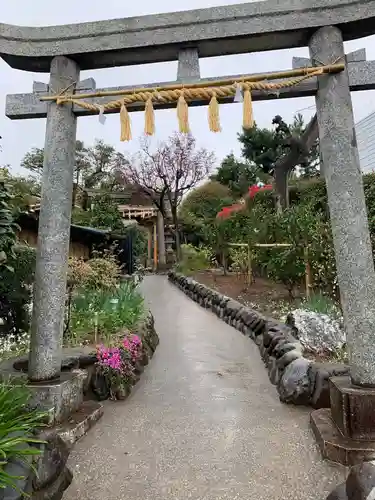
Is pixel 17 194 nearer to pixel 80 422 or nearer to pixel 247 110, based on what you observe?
pixel 80 422

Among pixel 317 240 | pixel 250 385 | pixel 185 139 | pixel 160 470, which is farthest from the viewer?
pixel 185 139

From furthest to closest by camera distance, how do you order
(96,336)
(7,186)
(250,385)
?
(96,336) → (250,385) → (7,186)

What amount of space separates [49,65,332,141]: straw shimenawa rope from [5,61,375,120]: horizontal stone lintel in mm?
74

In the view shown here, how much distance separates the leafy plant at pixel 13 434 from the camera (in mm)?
1813

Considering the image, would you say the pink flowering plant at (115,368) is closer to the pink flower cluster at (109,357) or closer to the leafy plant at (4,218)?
the pink flower cluster at (109,357)

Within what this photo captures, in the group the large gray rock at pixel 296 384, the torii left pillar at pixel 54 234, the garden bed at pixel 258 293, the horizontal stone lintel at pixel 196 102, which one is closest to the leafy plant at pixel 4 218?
the torii left pillar at pixel 54 234

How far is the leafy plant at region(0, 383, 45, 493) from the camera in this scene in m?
1.81

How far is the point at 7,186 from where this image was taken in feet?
9.55

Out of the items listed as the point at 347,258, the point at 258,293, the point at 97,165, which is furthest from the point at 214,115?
the point at 97,165

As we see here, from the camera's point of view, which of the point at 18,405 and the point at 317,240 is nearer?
the point at 18,405

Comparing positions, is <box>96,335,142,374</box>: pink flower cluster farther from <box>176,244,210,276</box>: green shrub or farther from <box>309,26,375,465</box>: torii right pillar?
<box>176,244,210,276</box>: green shrub

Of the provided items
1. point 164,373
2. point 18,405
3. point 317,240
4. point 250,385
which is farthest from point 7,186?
point 317,240

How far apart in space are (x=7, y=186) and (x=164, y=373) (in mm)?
2869

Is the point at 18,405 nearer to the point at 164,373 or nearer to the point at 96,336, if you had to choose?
the point at 96,336
